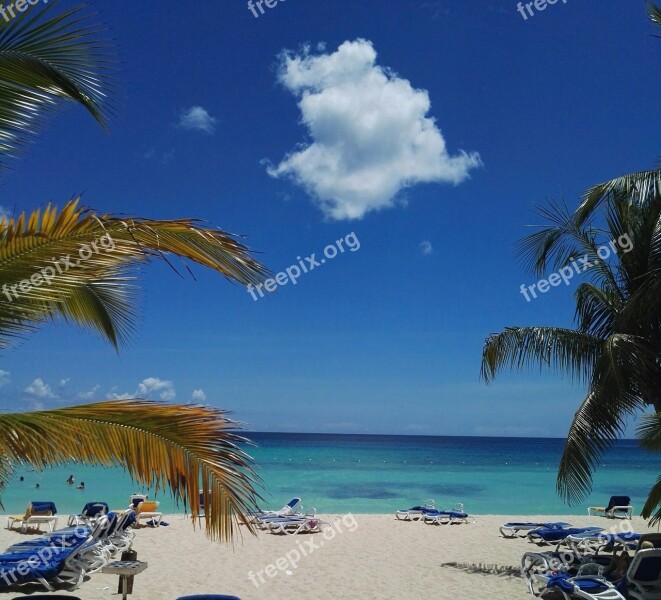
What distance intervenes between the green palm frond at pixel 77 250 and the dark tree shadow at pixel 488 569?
26.8 ft

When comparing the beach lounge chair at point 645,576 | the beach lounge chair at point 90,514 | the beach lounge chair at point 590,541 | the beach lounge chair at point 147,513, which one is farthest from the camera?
the beach lounge chair at point 147,513

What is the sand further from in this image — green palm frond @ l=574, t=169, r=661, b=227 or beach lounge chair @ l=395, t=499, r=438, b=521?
green palm frond @ l=574, t=169, r=661, b=227

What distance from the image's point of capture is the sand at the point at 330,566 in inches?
328

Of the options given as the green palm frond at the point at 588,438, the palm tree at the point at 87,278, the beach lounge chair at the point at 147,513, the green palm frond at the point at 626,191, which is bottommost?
the beach lounge chair at the point at 147,513

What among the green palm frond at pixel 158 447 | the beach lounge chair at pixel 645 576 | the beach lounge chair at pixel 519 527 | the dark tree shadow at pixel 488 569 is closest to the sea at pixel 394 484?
the dark tree shadow at pixel 488 569

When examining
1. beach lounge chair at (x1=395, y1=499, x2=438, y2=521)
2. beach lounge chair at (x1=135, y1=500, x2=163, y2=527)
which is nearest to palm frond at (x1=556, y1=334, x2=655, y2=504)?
beach lounge chair at (x1=395, y1=499, x2=438, y2=521)

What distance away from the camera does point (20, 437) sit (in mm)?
2910

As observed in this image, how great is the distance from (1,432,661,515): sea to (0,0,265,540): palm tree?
34.4 ft

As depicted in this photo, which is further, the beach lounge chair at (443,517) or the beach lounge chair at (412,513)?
the beach lounge chair at (412,513)

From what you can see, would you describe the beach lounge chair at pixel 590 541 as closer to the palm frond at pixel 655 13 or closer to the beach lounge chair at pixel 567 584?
the beach lounge chair at pixel 567 584

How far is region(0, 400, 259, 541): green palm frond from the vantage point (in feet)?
9.56

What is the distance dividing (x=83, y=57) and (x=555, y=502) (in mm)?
32336

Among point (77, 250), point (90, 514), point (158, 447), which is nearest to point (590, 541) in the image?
point (90, 514)

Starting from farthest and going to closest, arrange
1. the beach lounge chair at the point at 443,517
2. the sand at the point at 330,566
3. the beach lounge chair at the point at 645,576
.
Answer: the beach lounge chair at the point at 443,517
the sand at the point at 330,566
the beach lounge chair at the point at 645,576
